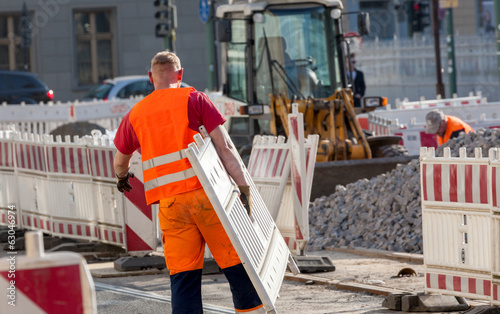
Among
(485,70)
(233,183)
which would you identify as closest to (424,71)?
(485,70)

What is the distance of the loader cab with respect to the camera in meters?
15.7

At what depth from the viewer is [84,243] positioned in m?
11.0

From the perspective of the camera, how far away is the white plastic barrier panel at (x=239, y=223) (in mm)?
5738

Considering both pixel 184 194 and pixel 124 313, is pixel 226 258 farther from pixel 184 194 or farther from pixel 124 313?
pixel 124 313

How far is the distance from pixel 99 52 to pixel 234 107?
24619 millimetres

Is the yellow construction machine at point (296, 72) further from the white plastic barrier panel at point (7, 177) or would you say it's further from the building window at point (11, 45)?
the building window at point (11, 45)

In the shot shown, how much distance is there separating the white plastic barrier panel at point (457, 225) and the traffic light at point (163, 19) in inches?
741

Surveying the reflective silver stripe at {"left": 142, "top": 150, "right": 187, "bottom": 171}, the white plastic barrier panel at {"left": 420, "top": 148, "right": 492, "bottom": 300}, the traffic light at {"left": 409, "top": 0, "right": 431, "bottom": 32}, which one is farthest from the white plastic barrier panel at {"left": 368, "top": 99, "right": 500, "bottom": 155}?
the reflective silver stripe at {"left": 142, "top": 150, "right": 187, "bottom": 171}

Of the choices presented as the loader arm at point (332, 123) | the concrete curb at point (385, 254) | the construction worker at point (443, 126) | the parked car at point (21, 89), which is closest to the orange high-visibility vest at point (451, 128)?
the construction worker at point (443, 126)

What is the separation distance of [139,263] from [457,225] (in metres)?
3.57

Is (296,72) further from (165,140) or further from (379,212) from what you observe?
(165,140)

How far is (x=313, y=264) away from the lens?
30.3ft

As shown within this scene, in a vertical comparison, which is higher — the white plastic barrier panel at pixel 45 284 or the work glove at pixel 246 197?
the white plastic barrier panel at pixel 45 284

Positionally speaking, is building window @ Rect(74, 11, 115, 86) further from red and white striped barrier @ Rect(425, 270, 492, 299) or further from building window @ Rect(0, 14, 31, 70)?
red and white striped barrier @ Rect(425, 270, 492, 299)
